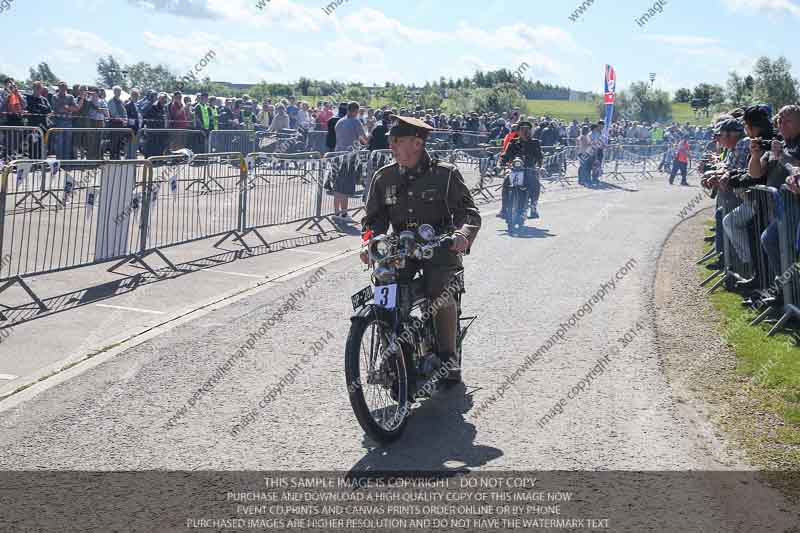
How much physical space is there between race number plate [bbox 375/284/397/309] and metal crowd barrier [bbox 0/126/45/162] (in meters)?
13.2

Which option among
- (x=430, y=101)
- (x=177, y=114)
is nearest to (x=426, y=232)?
(x=177, y=114)

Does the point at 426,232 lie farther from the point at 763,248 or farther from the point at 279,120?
the point at 279,120

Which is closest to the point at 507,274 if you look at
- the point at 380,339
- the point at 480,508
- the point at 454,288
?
the point at 454,288

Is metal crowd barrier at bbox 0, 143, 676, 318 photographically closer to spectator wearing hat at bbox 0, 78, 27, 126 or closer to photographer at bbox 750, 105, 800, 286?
photographer at bbox 750, 105, 800, 286

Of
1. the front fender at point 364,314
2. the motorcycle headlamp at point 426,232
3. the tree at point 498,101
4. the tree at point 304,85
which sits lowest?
the front fender at point 364,314

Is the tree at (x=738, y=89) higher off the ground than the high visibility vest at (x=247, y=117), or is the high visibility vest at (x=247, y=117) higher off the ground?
the tree at (x=738, y=89)

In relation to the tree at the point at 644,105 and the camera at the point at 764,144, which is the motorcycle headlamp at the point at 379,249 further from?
the tree at the point at 644,105

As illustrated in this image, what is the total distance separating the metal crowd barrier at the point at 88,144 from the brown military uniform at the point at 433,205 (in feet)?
42.8

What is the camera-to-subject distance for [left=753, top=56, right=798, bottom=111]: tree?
66.6m

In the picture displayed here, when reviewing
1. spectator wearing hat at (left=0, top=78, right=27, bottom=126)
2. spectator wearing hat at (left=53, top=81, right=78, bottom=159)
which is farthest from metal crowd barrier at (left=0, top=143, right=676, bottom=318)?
spectator wearing hat at (left=53, top=81, right=78, bottom=159)

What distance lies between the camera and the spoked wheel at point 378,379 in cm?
537

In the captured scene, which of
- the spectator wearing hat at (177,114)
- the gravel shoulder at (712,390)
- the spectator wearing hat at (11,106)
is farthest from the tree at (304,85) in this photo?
the gravel shoulder at (712,390)

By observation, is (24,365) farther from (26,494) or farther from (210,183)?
(210,183)

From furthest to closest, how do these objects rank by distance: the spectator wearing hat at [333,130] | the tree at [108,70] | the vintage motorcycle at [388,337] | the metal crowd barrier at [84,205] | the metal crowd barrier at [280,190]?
the tree at [108,70]
the spectator wearing hat at [333,130]
the metal crowd barrier at [280,190]
the metal crowd barrier at [84,205]
the vintage motorcycle at [388,337]
